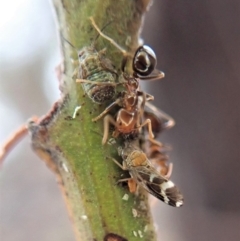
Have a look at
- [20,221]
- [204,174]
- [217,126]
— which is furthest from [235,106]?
[20,221]

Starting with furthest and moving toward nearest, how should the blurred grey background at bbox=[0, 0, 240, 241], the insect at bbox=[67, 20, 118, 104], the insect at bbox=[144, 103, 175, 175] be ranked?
1. the blurred grey background at bbox=[0, 0, 240, 241]
2. the insect at bbox=[144, 103, 175, 175]
3. the insect at bbox=[67, 20, 118, 104]

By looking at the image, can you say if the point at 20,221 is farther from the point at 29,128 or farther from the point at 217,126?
the point at 29,128

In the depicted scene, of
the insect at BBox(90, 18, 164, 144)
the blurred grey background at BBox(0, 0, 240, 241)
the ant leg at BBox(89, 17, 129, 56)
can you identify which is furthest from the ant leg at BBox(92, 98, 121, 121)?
→ the blurred grey background at BBox(0, 0, 240, 241)

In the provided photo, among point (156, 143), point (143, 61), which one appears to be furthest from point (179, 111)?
point (143, 61)

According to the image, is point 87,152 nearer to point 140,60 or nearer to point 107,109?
point 107,109

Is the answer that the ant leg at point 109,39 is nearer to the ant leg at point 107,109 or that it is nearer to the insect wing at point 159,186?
the ant leg at point 107,109

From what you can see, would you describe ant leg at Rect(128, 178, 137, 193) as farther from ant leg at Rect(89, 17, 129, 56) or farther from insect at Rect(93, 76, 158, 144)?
ant leg at Rect(89, 17, 129, 56)
